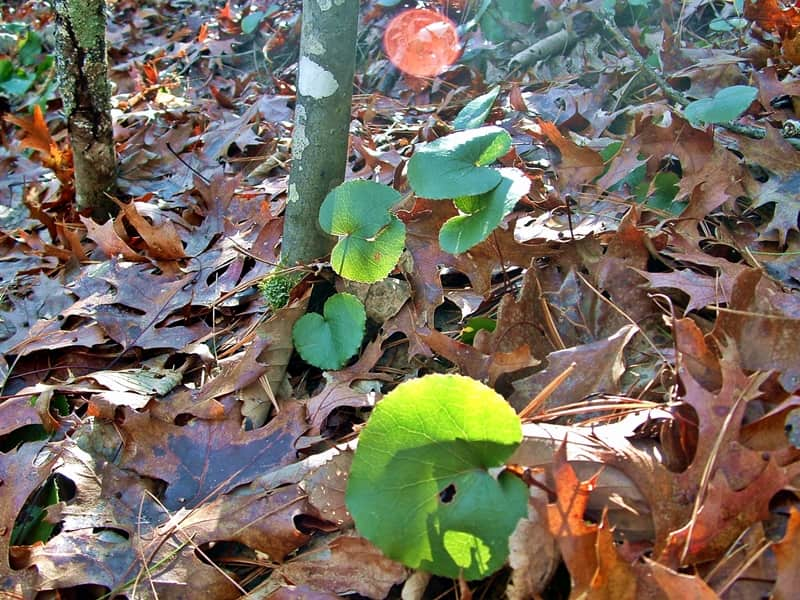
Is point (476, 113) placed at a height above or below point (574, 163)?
above

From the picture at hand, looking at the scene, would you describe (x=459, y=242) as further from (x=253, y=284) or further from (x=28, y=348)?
(x=28, y=348)

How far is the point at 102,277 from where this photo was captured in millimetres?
1842

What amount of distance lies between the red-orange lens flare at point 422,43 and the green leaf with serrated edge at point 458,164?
5.70 ft

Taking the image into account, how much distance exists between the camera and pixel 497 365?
1.08 metres

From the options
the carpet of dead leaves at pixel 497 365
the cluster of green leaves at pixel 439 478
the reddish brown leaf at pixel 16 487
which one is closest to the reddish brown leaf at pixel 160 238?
the carpet of dead leaves at pixel 497 365

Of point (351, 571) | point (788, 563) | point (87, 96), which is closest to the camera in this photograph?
point (788, 563)

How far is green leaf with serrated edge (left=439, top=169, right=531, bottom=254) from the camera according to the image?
3.74 feet

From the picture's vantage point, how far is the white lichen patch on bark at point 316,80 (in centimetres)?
130

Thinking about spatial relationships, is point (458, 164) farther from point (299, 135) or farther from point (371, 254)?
point (299, 135)

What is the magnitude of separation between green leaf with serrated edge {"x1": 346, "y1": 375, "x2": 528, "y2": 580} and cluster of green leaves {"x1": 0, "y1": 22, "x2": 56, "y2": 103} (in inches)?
153

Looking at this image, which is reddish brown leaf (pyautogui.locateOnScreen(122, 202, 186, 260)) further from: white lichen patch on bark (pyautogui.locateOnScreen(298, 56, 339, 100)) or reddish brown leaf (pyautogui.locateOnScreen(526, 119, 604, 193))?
reddish brown leaf (pyautogui.locateOnScreen(526, 119, 604, 193))

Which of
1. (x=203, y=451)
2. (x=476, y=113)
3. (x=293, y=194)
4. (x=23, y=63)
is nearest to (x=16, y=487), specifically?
(x=203, y=451)

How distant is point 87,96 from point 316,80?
1.43 meters

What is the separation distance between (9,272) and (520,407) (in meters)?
2.02
